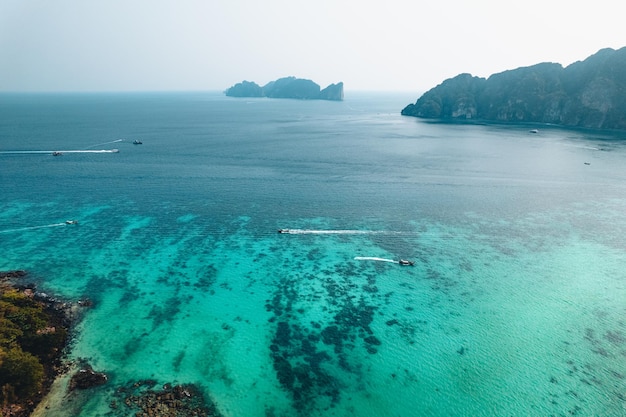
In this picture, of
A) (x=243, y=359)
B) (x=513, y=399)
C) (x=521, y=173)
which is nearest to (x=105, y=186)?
(x=243, y=359)

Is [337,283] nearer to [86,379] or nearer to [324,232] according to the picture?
[324,232]

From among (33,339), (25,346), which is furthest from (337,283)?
(25,346)

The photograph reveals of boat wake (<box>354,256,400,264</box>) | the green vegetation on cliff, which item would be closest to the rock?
the green vegetation on cliff

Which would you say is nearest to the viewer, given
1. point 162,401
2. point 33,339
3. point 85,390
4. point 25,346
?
point 162,401

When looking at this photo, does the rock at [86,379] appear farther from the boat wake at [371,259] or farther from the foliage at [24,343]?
the boat wake at [371,259]

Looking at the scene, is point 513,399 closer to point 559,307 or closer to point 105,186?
point 559,307

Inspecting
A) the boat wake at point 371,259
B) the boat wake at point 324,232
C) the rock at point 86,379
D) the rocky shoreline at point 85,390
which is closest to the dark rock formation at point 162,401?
the rocky shoreline at point 85,390

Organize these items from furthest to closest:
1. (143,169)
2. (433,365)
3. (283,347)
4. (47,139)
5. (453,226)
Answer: (47,139), (143,169), (453,226), (283,347), (433,365)

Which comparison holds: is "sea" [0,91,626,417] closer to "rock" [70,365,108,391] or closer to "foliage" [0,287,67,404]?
"rock" [70,365,108,391]
